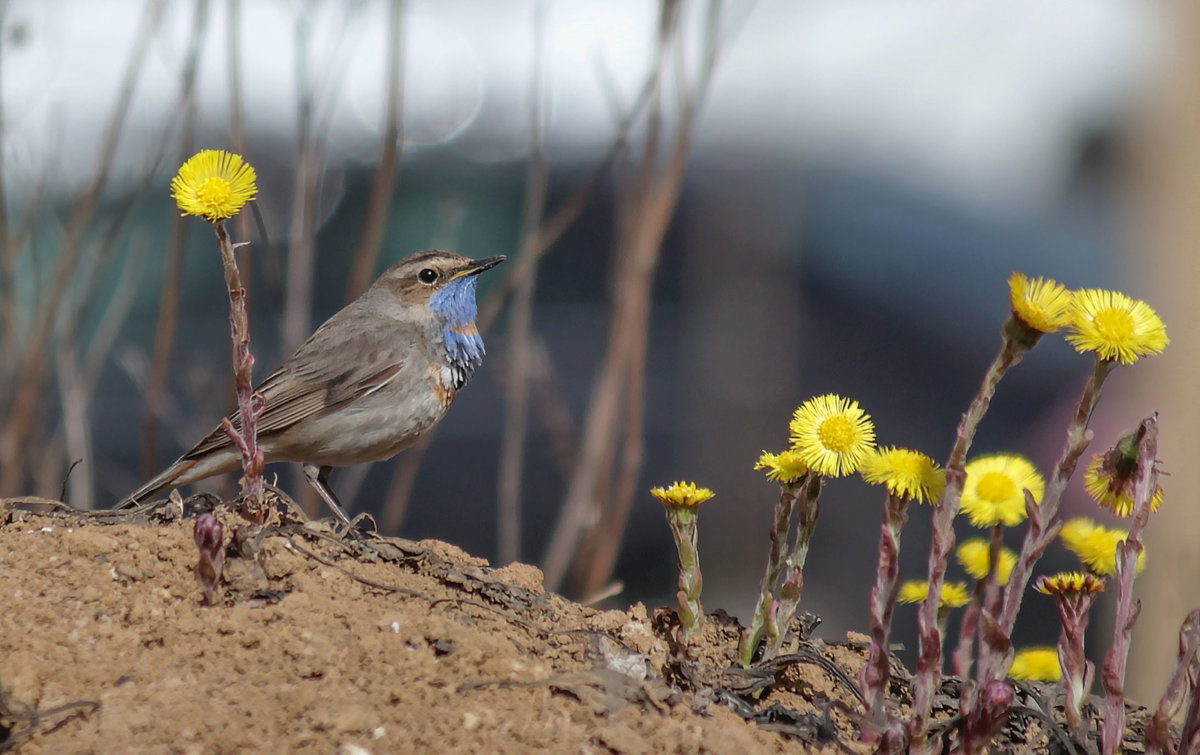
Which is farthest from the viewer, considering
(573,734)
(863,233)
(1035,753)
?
(863,233)

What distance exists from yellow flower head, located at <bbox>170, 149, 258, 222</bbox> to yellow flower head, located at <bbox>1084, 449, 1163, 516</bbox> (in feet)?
5.53

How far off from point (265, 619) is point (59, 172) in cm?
274

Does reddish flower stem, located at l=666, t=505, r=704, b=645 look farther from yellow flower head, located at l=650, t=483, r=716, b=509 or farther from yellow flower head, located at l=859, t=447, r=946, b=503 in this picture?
yellow flower head, located at l=859, t=447, r=946, b=503

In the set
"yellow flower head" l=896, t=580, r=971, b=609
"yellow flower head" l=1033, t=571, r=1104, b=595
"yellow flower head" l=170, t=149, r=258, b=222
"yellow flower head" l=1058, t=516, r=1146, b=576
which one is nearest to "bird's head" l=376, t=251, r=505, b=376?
"yellow flower head" l=170, t=149, r=258, b=222

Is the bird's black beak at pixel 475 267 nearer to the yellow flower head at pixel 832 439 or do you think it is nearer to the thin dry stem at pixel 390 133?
the thin dry stem at pixel 390 133

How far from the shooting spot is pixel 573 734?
1956mm

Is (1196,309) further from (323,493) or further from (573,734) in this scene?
(573,734)

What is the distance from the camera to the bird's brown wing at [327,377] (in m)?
4.88

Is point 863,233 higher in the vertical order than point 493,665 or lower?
higher

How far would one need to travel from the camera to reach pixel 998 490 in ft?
Answer: 7.05

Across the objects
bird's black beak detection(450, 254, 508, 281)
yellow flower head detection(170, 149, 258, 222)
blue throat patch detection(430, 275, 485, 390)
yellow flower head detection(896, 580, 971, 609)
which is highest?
yellow flower head detection(170, 149, 258, 222)

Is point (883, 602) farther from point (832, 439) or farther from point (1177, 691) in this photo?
point (1177, 691)

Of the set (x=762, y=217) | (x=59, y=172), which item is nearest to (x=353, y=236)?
(x=762, y=217)

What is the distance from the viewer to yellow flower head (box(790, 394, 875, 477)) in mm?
2170
